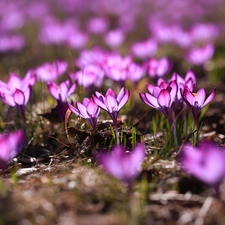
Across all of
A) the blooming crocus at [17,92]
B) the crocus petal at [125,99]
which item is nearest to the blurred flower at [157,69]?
the blooming crocus at [17,92]

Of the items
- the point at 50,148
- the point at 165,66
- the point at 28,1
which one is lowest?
the point at 50,148

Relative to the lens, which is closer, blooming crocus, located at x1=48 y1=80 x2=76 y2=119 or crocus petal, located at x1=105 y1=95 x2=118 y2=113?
crocus petal, located at x1=105 y1=95 x2=118 y2=113

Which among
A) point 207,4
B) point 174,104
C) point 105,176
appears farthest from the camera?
point 207,4

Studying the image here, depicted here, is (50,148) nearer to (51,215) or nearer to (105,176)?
(105,176)

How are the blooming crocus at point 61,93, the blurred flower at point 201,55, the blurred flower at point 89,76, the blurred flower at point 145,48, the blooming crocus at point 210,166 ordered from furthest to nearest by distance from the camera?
the blurred flower at point 145,48 < the blurred flower at point 201,55 < the blurred flower at point 89,76 < the blooming crocus at point 61,93 < the blooming crocus at point 210,166

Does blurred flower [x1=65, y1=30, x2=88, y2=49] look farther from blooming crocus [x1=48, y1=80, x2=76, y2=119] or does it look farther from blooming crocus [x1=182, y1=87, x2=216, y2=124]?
blooming crocus [x1=182, y1=87, x2=216, y2=124]

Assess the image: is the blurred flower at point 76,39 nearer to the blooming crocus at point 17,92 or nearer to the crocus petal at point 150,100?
the blooming crocus at point 17,92

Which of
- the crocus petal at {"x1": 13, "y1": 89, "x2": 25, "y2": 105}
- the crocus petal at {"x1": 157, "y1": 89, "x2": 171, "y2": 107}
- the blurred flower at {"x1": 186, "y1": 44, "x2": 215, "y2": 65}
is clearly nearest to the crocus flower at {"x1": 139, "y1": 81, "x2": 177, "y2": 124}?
the crocus petal at {"x1": 157, "y1": 89, "x2": 171, "y2": 107}

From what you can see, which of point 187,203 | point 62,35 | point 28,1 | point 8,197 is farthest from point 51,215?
point 28,1

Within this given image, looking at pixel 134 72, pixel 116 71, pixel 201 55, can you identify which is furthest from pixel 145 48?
pixel 116 71
